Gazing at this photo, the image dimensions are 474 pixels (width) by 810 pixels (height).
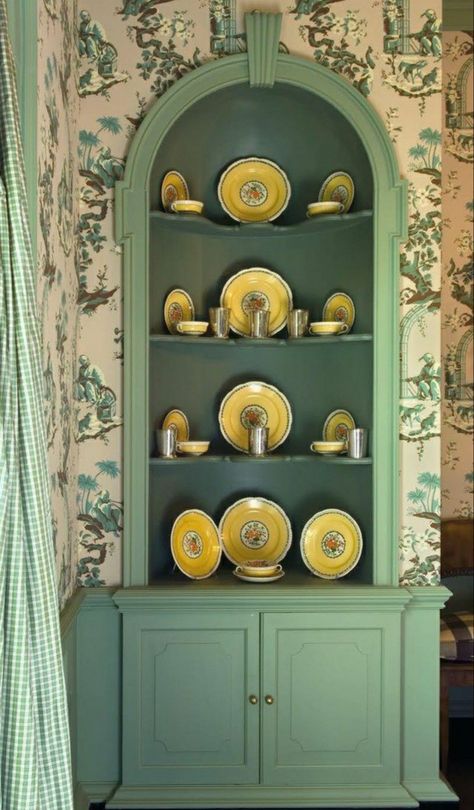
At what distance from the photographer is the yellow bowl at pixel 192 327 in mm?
3529

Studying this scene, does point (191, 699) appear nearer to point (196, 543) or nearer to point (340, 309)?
point (196, 543)

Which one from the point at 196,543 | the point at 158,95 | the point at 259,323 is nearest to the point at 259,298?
the point at 259,323

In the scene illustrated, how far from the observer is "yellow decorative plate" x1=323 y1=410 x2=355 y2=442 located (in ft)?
12.0

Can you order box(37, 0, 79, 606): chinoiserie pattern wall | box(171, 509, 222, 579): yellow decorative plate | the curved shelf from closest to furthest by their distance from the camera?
box(37, 0, 79, 606): chinoiserie pattern wall < the curved shelf < box(171, 509, 222, 579): yellow decorative plate

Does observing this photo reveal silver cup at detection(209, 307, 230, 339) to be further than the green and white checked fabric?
Yes

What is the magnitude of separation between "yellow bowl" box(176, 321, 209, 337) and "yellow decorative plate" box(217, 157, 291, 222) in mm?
466

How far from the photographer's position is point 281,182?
147 inches

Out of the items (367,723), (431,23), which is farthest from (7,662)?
(431,23)

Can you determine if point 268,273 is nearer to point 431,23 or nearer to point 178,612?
point 431,23

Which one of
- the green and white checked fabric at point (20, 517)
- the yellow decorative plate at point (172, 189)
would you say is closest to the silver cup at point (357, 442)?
the yellow decorative plate at point (172, 189)

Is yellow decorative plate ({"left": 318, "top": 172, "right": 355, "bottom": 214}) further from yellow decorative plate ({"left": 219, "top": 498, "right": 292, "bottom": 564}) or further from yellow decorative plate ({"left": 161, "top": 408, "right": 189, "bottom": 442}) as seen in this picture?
yellow decorative plate ({"left": 219, "top": 498, "right": 292, "bottom": 564})

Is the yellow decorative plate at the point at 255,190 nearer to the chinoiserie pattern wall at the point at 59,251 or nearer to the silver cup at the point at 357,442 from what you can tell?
the chinoiserie pattern wall at the point at 59,251

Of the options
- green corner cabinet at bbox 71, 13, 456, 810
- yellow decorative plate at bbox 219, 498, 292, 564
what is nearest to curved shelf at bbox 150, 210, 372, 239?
green corner cabinet at bbox 71, 13, 456, 810

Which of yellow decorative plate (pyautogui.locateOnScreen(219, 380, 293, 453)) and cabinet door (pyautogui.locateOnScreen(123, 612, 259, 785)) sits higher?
yellow decorative plate (pyautogui.locateOnScreen(219, 380, 293, 453))
